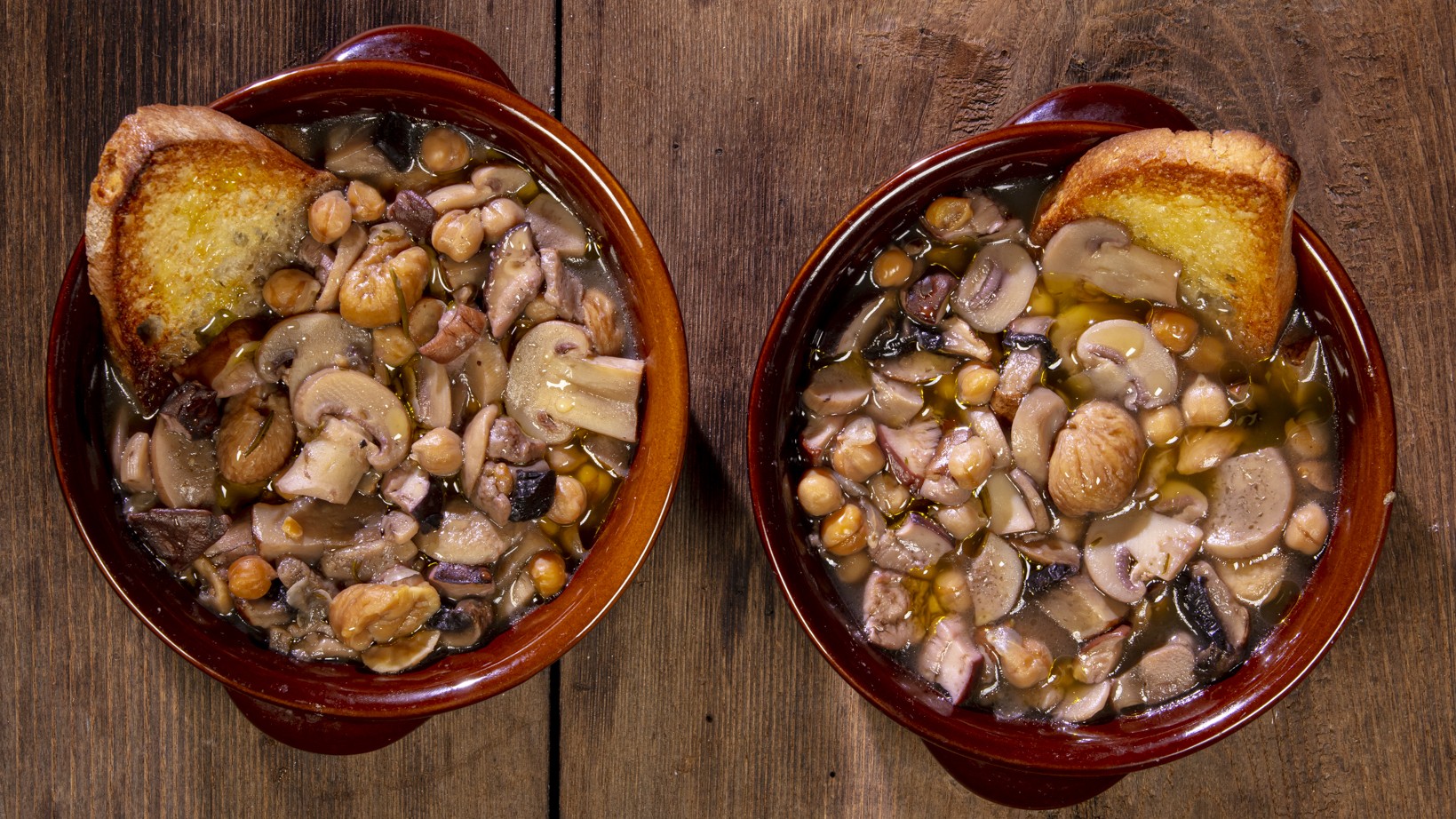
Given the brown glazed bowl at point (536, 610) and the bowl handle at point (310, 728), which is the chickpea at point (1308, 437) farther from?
the bowl handle at point (310, 728)

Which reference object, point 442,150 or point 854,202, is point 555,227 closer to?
point 442,150

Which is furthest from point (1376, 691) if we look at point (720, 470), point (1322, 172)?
point (720, 470)

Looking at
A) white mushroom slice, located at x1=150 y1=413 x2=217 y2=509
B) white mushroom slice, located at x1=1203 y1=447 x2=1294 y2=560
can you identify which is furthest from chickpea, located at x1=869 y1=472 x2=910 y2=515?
white mushroom slice, located at x1=150 y1=413 x2=217 y2=509

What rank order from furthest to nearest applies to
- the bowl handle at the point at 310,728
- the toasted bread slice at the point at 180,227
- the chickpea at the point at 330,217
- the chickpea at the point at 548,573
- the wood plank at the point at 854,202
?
the wood plank at the point at 854,202, the bowl handle at the point at 310,728, the chickpea at the point at 548,573, the chickpea at the point at 330,217, the toasted bread slice at the point at 180,227

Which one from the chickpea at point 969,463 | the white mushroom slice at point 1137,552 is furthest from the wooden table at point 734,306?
the white mushroom slice at point 1137,552

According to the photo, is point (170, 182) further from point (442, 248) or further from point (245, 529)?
point (245, 529)

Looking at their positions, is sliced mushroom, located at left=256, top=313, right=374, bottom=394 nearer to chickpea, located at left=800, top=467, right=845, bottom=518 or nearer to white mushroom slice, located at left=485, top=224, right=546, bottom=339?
white mushroom slice, located at left=485, top=224, right=546, bottom=339
